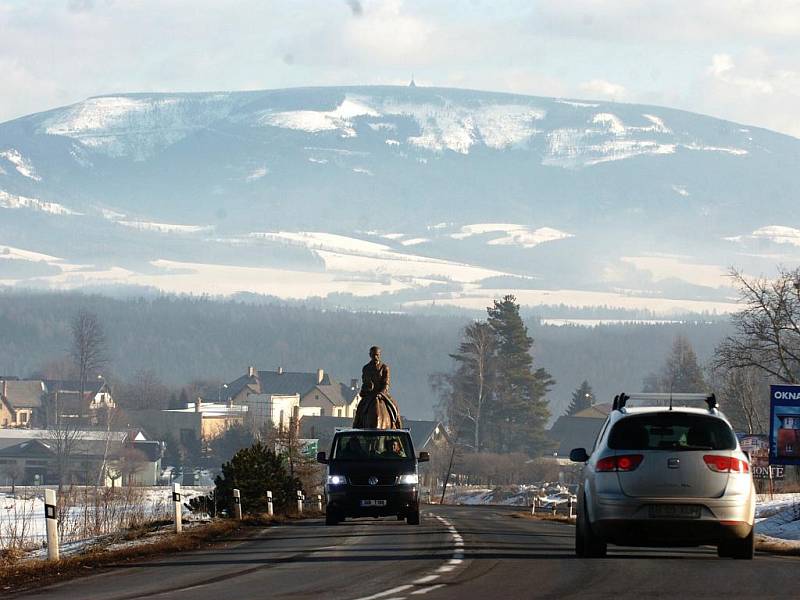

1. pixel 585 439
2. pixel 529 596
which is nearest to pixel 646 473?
pixel 529 596

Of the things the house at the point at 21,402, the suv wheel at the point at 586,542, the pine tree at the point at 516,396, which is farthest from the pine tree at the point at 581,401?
the suv wheel at the point at 586,542

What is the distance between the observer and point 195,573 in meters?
19.4

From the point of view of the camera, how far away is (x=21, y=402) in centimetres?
18538

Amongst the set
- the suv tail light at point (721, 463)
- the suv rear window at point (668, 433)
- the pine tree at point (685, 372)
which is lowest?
the suv tail light at point (721, 463)

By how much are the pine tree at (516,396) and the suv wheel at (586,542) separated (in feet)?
376

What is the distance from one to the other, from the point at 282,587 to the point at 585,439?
139362mm

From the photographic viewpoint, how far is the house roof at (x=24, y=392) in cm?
18438

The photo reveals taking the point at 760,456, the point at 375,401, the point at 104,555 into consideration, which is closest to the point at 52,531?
the point at 104,555

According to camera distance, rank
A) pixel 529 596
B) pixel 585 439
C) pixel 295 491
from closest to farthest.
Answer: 1. pixel 529 596
2. pixel 295 491
3. pixel 585 439

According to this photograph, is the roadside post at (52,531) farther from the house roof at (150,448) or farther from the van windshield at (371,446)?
the house roof at (150,448)

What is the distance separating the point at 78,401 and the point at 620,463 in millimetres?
155235

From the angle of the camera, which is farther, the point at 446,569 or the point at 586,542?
the point at 586,542

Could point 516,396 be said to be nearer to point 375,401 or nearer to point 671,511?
point 375,401

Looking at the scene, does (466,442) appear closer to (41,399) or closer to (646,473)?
(41,399)
